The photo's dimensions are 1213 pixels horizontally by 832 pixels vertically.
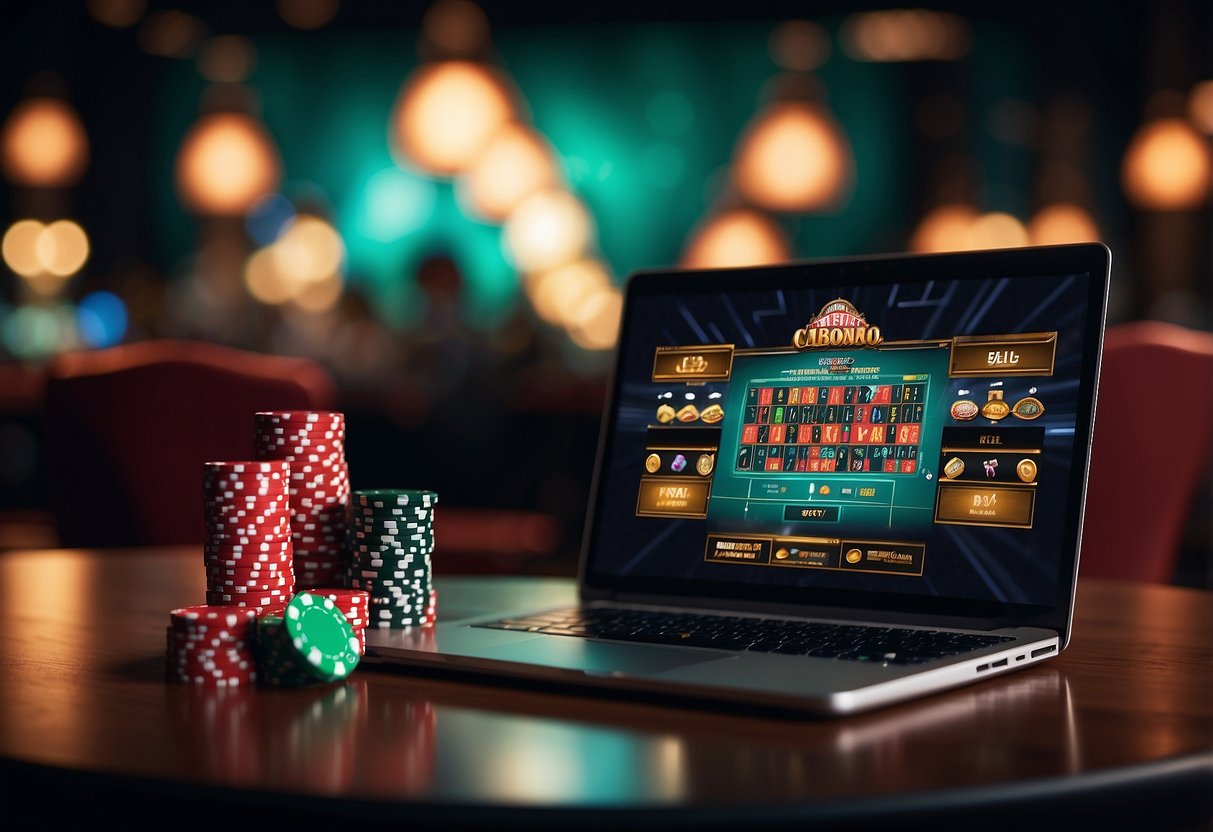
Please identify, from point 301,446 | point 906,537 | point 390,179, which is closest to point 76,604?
point 301,446

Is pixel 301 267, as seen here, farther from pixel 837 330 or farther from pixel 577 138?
pixel 837 330

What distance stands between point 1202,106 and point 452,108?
4872mm

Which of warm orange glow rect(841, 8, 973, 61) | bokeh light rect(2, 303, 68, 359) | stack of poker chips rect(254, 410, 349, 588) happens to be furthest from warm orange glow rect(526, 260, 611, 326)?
stack of poker chips rect(254, 410, 349, 588)

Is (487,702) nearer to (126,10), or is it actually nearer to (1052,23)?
(126,10)

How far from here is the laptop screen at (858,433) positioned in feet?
3.53

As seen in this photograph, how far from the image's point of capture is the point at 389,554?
108 cm

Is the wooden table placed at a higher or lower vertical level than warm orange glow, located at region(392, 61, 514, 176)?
lower

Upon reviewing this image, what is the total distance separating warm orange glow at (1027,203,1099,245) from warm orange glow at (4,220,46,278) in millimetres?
6495

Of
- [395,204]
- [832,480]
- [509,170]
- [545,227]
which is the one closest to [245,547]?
[832,480]

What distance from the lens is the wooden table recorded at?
0.62 meters

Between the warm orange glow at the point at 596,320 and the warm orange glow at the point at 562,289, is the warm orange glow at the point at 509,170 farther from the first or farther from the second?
the warm orange glow at the point at 596,320

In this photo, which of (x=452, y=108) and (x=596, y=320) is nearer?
(x=452, y=108)

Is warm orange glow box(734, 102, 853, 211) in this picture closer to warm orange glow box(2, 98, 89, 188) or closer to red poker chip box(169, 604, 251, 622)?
warm orange glow box(2, 98, 89, 188)

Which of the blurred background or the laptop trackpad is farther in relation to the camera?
the blurred background
